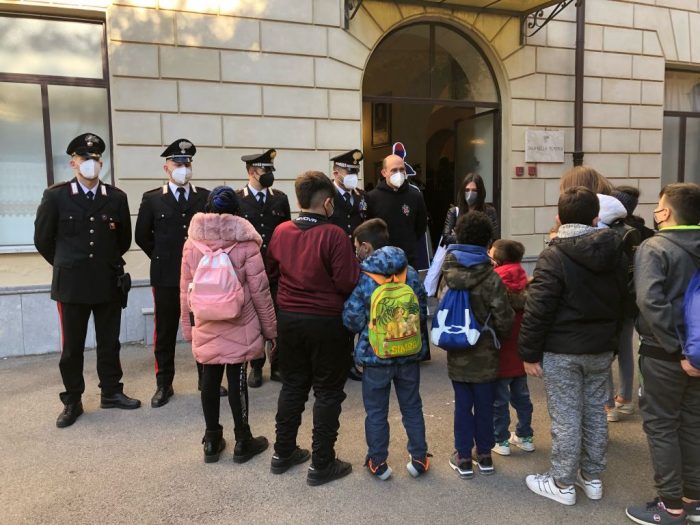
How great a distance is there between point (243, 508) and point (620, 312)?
237 centimetres

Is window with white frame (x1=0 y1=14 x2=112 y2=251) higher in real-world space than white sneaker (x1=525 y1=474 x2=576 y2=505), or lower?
higher

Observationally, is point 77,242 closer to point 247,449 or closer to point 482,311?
point 247,449

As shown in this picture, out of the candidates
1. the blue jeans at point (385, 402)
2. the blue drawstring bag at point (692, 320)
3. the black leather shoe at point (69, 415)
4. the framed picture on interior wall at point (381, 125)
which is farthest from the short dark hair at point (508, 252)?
the framed picture on interior wall at point (381, 125)

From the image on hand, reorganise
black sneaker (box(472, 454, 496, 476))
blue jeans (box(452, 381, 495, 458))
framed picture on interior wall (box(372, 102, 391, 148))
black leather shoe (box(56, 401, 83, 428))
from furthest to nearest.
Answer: framed picture on interior wall (box(372, 102, 391, 148))
black leather shoe (box(56, 401, 83, 428))
black sneaker (box(472, 454, 496, 476))
blue jeans (box(452, 381, 495, 458))

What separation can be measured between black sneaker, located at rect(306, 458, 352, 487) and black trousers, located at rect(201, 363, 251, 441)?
56 centimetres

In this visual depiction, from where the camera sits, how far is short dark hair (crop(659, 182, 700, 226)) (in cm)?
282

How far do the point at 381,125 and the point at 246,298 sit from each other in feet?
24.8

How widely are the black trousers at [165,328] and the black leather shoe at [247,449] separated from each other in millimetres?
1380

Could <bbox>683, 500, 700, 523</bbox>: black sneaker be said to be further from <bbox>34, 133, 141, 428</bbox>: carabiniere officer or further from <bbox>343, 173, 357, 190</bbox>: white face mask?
<bbox>34, 133, 141, 428</bbox>: carabiniere officer

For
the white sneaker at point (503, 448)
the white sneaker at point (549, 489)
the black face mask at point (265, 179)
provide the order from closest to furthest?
the white sneaker at point (549, 489) → the white sneaker at point (503, 448) → the black face mask at point (265, 179)

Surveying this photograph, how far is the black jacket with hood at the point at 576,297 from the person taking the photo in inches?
114

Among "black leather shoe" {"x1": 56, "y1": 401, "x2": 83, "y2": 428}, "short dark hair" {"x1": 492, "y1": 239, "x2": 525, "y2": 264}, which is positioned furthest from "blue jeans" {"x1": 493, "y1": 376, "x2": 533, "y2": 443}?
"black leather shoe" {"x1": 56, "y1": 401, "x2": 83, "y2": 428}

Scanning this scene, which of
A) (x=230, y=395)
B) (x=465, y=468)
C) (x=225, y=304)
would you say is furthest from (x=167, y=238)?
(x=465, y=468)

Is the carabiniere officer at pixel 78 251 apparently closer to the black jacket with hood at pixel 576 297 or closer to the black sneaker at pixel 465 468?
the black sneaker at pixel 465 468
